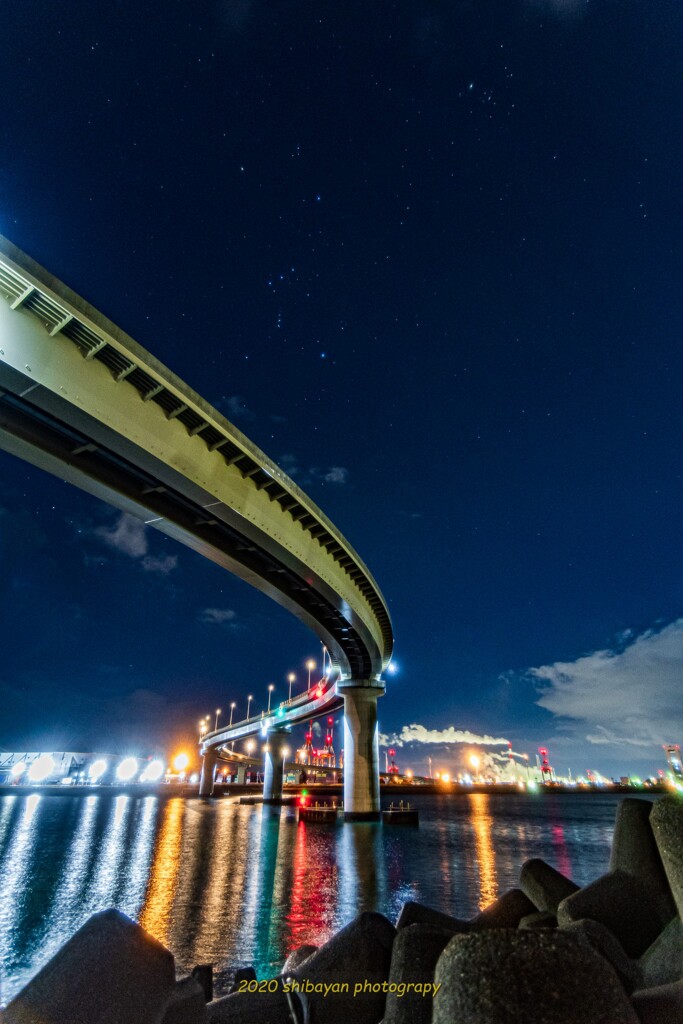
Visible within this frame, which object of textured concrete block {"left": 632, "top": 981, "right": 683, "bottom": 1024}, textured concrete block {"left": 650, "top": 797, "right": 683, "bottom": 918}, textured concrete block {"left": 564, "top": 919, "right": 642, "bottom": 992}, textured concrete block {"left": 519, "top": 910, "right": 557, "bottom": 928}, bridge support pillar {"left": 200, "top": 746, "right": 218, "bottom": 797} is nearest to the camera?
textured concrete block {"left": 632, "top": 981, "right": 683, "bottom": 1024}

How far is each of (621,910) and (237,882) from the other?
19.0 meters

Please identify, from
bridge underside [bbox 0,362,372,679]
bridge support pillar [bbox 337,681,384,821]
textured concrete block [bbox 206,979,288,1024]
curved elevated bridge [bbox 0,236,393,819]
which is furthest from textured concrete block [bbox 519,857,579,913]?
bridge support pillar [bbox 337,681,384,821]

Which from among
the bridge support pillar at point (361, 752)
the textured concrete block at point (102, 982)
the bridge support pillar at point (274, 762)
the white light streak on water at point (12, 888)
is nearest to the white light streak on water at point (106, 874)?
the white light streak on water at point (12, 888)

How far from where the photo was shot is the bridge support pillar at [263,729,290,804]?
10244 centimetres

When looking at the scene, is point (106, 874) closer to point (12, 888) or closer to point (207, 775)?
point (12, 888)

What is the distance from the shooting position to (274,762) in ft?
341

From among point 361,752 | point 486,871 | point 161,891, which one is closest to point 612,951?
point 161,891

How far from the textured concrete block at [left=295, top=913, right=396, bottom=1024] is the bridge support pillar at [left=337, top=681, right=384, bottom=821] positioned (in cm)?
5273

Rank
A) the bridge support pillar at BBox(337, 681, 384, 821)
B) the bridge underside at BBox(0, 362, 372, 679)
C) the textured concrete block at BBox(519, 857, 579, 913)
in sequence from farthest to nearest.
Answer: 1. the bridge support pillar at BBox(337, 681, 384, 821)
2. the bridge underside at BBox(0, 362, 372, 679)
3. the textured concrete block at BBox(519, 857, 579, 913)

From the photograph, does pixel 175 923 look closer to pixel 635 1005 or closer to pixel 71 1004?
pixel 71 1004

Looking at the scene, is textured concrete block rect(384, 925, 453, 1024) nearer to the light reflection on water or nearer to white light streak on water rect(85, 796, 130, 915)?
the light reflection on water

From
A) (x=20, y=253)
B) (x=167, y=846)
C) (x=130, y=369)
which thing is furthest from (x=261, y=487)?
(x=167, y=846)

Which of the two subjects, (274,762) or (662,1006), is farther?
(274,762)

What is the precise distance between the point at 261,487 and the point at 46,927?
17.5m
